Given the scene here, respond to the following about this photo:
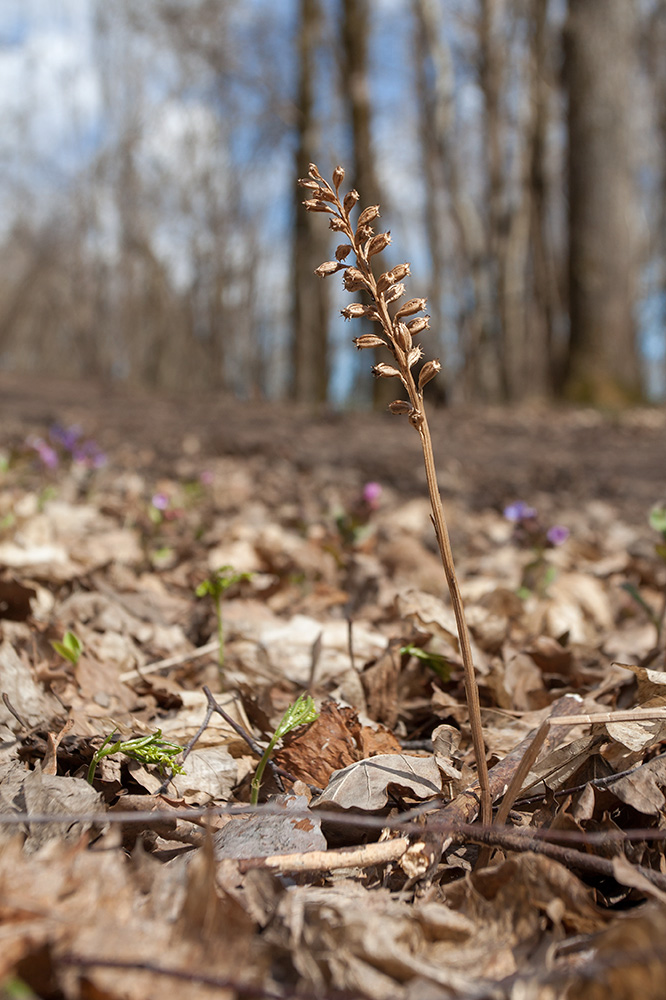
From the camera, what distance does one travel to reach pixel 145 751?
1.07 metres

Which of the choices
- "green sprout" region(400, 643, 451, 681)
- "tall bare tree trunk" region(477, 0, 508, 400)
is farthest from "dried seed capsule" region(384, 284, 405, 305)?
"tall bare tree trunk" region(477, 0, 508, 400)

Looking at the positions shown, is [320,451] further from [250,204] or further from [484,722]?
[250,204]

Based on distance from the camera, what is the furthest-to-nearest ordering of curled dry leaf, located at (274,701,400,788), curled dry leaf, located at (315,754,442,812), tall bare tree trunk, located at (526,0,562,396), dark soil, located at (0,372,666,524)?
tall bare tree trunk, located at (526,0,562,396), dark soil, located at (0,372,666,524), curled dry leaf, located at (274,701,400,788), curled dry leaf, located at (315,754,442,812)

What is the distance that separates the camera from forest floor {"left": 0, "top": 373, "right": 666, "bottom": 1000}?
0.72 m

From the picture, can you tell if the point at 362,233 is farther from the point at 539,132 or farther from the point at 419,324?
the point at 539,132

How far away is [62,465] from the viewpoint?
3781 mm

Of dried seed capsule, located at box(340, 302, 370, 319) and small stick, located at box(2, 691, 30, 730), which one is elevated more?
dried seed capsule, located at box(340, 302, 370, 319)

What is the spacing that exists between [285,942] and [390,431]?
5.20 m

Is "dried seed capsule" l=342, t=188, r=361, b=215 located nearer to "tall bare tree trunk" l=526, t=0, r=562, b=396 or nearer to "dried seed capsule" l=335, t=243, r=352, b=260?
"dried seed capsule" l=335, t=243, r=352, b=260

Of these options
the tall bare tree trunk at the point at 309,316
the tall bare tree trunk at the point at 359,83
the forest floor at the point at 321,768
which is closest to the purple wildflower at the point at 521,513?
the forest floor at the point at 321,768

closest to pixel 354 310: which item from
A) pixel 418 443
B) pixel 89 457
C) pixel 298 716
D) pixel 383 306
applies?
pixel 383 306

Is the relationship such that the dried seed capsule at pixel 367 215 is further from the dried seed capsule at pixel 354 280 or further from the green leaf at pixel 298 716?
the green leaf at pixel 298 716

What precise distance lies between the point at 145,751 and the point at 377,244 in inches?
29.5

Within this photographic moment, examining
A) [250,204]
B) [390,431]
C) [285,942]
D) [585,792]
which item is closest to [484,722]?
[585,792]
